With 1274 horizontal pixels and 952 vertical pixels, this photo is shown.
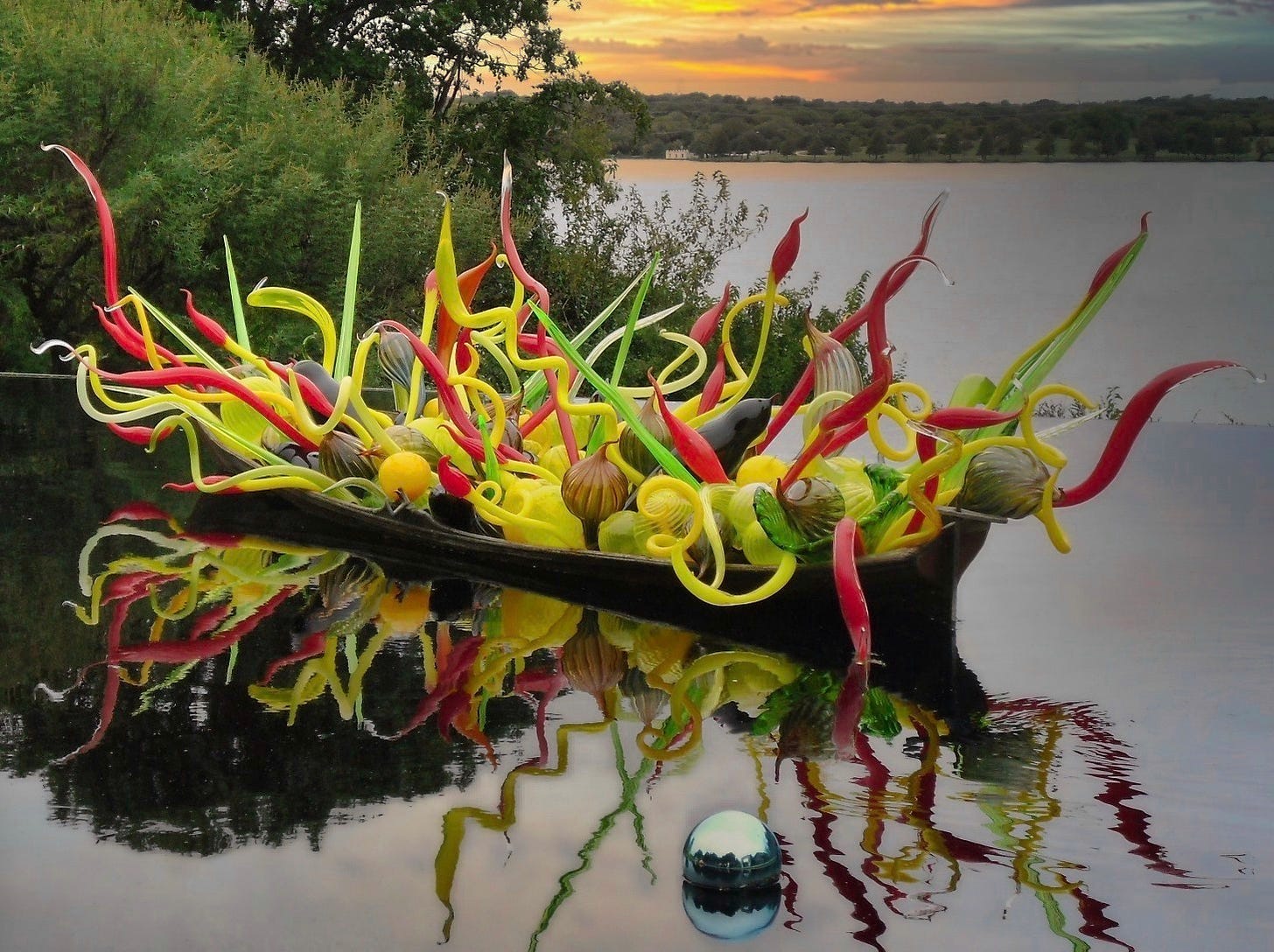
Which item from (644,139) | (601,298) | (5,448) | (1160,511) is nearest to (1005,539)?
(1160,511)

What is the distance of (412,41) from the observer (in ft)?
28.2

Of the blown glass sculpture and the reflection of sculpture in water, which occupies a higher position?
the blown glass sculpture

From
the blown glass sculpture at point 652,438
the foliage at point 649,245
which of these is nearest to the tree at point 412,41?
the foliage at point 649,245

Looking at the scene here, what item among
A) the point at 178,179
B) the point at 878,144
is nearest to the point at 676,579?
the point at 178,179

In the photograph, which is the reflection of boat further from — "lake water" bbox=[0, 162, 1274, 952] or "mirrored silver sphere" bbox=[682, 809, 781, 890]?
"mirrored silver sphere" bbox=[682, 809, 781, 890]

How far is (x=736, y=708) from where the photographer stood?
64 centimetres

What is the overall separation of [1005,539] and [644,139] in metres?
7.54

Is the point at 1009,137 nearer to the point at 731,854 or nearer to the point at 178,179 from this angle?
the point at 178,179

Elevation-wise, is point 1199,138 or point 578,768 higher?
point 1199,138

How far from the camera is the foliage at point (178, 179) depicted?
14.7 ft

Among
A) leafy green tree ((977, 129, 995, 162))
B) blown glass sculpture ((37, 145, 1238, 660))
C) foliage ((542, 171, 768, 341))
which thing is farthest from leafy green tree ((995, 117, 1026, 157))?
blown glass sculpture ((37, 145, 1238, 660))

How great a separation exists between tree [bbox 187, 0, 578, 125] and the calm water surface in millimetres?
7595

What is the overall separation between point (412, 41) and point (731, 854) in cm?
870

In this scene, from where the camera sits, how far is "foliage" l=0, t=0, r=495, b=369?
448cm
